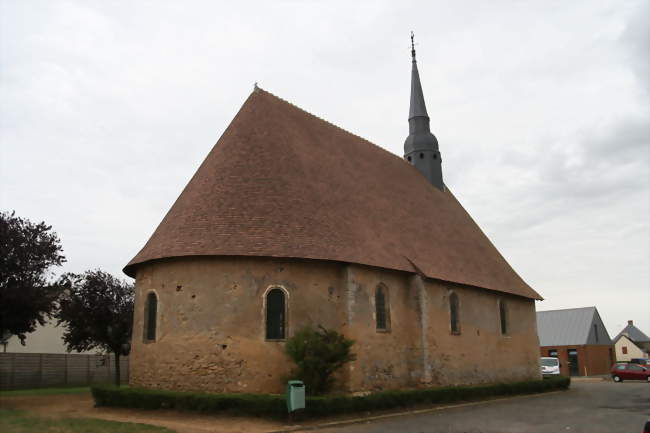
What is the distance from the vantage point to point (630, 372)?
1420 inches

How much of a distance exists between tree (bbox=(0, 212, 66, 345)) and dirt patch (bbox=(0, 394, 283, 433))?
A: 2986mm

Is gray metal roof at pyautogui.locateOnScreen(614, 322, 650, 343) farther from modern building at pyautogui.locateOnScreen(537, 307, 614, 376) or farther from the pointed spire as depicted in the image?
the pointed spire

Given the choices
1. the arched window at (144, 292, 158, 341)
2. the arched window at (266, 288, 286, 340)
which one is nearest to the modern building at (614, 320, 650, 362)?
the arched window at (266, 288, 286, 340)

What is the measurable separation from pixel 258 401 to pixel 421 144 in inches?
822

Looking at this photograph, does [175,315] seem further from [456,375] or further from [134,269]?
[456,375]

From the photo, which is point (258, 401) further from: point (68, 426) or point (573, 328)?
point (573, 328)

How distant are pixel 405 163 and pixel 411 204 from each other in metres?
4.95

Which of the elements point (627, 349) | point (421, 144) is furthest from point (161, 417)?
point (627, 349)

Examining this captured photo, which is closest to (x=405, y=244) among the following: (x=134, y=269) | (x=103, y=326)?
(x=134, y=269)

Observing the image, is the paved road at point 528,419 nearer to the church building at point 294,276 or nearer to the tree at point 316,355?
the tree at point 316,355

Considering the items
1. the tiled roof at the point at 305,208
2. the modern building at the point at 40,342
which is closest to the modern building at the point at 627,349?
the tiled roof at the point at 305,208

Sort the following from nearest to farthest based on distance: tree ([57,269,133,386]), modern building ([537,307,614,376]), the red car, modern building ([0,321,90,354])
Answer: tree ([57,269,133,386])
the red car
modern building ([0,321,90,354])
modern building ([537,307,614,376])

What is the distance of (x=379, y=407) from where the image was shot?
17000mm

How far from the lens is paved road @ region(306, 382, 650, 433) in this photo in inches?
552
